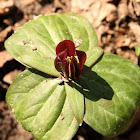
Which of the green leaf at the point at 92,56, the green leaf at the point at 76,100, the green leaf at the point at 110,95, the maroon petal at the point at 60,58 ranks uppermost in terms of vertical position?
the maroon petal at the point at 60,58

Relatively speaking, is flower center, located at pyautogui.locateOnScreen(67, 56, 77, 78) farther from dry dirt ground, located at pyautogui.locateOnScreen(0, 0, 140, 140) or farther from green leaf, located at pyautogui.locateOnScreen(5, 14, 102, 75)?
dry dirt ground, located at pyautogui.locateOnScreen(0, 0, 140, 140)

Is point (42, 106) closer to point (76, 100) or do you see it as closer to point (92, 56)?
point (76, 100)

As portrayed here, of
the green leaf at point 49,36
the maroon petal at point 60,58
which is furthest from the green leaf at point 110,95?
the maroon petal at point 60,58

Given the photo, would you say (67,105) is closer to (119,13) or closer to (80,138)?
(80,138)

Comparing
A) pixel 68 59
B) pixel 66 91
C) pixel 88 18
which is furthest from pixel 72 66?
pixel 88 18

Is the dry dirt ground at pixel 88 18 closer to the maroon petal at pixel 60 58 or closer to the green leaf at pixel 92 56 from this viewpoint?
the green leaf at pixel 92 56

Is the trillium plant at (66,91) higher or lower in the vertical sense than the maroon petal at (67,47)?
lower

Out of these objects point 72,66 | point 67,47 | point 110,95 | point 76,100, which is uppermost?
point 67,47

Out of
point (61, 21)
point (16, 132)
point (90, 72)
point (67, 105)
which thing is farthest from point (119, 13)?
point (16, 132)
